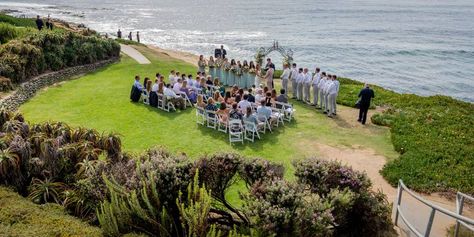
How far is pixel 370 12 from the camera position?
416 ft

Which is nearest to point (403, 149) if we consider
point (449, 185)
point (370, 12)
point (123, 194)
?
point (449, 185)

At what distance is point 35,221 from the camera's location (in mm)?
8172

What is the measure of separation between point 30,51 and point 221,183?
17.5 metres

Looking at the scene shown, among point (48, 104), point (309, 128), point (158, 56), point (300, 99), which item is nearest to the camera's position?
point (309, 128)

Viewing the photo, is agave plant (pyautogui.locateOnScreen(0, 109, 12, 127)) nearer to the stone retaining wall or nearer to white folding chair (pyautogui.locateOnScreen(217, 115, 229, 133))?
the stone retaining wall

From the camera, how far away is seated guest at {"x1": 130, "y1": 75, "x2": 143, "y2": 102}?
67.7 ft

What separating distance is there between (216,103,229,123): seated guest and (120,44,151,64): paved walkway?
1569cm

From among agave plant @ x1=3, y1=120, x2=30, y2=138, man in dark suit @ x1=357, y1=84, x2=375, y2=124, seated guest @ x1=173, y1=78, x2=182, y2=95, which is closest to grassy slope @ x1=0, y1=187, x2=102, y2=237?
agave plant @ x1=3, y1=120, x2=30, y2=138

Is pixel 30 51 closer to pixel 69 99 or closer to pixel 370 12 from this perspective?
pixel 69 99

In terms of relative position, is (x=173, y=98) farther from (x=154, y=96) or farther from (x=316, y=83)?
(x=316, y=83)

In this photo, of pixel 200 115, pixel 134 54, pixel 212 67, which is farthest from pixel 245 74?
pixel 134 54

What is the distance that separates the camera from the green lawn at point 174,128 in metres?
15.5

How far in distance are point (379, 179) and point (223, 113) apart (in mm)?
6436

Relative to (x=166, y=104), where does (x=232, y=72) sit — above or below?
above
